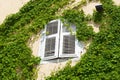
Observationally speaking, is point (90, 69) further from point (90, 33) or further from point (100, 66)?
point (90, 33)

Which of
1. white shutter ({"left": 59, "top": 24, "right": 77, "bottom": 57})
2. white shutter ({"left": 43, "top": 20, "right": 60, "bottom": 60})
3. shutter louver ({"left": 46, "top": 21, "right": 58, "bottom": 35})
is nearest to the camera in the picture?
white shutter ({"left": 59, "top": 24, "right": 77, "bottom": 57})

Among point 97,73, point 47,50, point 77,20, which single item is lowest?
point 97,73

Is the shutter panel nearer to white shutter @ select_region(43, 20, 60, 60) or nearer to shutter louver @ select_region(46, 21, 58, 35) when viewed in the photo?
white shutter @ select_region(43, 20, 60, 60)

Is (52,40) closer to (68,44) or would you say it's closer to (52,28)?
(52,28)

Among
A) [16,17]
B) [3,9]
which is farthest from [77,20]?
[3,9]

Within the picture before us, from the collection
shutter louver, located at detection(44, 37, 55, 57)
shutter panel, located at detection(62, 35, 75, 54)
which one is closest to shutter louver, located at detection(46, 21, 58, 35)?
shutter louver, located at detection(44, 37, 55, 57)

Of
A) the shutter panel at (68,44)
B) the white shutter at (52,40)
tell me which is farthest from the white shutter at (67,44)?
the white shutter at (52,40)

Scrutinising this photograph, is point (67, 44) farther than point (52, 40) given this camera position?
No

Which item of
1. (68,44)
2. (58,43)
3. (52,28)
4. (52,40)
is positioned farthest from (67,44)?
(52,28)
